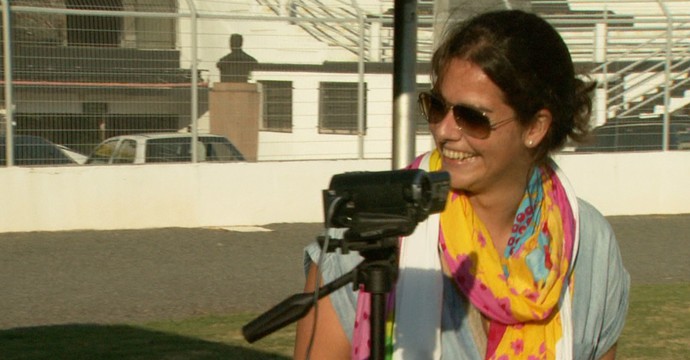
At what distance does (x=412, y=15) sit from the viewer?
5.23 metres

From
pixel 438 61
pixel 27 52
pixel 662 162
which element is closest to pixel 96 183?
pixel 27 52

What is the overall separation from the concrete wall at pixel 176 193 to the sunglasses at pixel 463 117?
404 inches

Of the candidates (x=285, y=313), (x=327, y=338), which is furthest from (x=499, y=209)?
(x=285, y=313)

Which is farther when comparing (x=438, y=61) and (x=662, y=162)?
(x=662, y=162)

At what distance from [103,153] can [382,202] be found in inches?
441

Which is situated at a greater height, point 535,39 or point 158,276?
point 535,39

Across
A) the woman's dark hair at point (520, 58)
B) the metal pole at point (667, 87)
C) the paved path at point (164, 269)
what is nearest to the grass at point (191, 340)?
the paved path at point (164, 269)

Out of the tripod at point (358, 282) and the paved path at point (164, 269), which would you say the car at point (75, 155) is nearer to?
the paved path at point (164, 269)

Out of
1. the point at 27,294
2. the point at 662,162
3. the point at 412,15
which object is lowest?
the point at 27,294

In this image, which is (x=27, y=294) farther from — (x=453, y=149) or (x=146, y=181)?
(x=453, y=149)

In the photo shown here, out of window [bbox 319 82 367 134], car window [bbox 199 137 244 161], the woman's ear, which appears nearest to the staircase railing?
window [bbox 319 82 367 134]

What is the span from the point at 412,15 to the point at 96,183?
8059 millimetres

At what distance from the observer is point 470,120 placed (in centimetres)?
253

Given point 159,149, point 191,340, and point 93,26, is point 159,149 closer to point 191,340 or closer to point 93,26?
point 93,26
